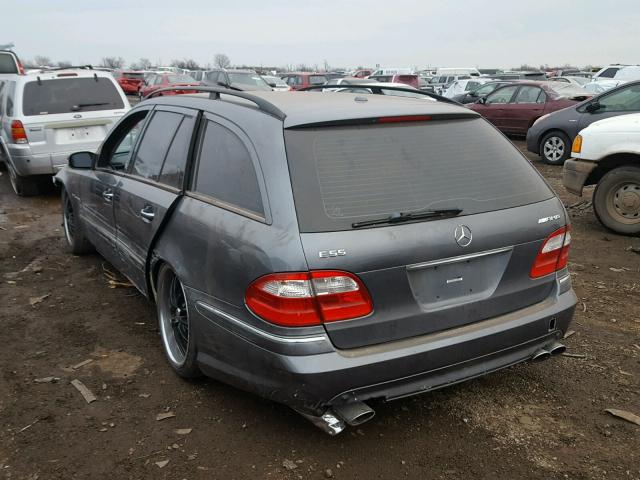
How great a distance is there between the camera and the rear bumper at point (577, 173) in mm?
6746

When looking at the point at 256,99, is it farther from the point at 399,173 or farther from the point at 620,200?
the point at 620,200

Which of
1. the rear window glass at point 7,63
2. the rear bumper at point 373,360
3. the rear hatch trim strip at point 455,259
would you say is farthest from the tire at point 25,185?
the rear window glass at point 7,63

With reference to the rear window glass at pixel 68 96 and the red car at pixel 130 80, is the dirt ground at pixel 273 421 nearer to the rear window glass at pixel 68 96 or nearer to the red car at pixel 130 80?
the rear window glass at pixel 68 96

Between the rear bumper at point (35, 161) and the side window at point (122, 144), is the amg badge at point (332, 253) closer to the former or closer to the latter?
the side window at point (122, 144)

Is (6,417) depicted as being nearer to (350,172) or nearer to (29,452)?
(29,452)

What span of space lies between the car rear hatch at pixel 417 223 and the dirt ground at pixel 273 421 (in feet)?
2.10

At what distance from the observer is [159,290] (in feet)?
12.1

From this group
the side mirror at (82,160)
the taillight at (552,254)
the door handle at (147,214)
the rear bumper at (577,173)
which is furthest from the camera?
the rear bumper at (577,173)

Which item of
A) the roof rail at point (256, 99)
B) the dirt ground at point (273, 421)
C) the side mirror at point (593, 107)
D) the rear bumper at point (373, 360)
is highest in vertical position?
the roof rail at point (256, 99)

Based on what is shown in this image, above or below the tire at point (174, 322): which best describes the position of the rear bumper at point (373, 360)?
above

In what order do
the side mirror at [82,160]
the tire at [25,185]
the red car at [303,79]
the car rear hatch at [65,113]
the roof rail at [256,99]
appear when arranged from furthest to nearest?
the red car at [303,79]
the tire at [25,185]
the car rear hatch at [65,113]
the side mirror at [82,160]
the roof rail at [256,99]

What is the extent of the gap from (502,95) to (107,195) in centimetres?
1249

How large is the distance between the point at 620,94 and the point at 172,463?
918 cm

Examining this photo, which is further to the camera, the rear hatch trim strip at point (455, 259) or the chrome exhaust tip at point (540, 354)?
the chrome exhaust tip at point (540, 354)
